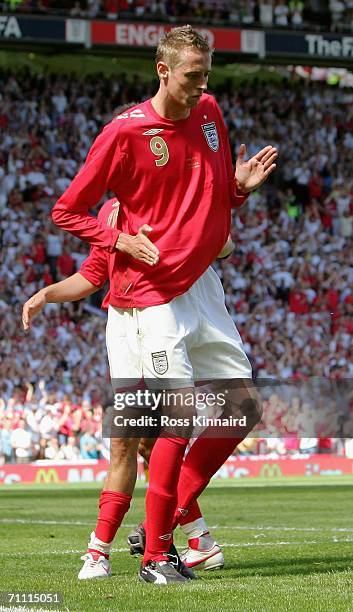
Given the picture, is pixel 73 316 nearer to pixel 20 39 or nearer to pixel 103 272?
pixel 20 39

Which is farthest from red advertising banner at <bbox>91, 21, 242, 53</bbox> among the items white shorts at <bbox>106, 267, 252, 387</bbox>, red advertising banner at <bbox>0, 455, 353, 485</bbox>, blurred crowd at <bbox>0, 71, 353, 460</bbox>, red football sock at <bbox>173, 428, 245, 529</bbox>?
white shorts at <bbox>106, 267, 252, 387</bbox>

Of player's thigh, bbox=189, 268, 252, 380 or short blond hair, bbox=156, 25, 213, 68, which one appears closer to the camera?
short blond hair, bbox=156, 25, 213, 68

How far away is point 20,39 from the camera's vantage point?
29969mm

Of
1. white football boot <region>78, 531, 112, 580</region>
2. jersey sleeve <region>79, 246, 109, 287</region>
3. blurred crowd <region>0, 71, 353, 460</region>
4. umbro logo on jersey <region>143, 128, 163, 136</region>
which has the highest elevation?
umbro logo on jersey <region>143, 128, 163, 136</region>

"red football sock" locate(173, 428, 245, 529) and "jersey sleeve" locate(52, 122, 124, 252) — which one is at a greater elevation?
"jersey sleeve" locate(52, 122, 124, 252)

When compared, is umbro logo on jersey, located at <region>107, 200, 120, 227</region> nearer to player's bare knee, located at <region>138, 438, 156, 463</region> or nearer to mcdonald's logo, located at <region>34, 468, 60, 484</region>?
player's bare knee, located at <region>138, 438, 156, 463</region>

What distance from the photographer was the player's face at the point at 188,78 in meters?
6.57

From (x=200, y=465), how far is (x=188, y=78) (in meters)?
2.18

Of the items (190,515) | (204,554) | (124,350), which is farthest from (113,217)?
(204,554)

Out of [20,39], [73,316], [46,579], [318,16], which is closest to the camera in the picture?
[46,579]

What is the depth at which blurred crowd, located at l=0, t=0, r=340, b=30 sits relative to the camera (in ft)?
102

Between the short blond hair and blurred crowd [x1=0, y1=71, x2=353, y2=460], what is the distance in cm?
1599

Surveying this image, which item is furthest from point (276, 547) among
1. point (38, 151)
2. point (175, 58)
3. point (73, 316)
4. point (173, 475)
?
point (38, 151)

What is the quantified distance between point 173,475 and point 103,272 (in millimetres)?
1372
